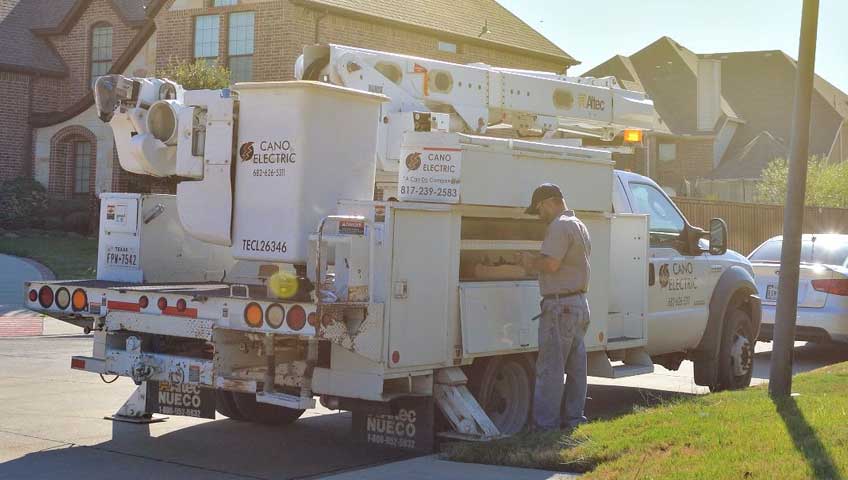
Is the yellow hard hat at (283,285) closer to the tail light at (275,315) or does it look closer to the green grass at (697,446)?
the tail light at (275,315)

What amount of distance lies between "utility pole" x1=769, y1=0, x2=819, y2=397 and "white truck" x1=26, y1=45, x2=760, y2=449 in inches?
45.8

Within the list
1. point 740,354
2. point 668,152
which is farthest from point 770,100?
point 740,354

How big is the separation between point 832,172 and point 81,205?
1118 inches

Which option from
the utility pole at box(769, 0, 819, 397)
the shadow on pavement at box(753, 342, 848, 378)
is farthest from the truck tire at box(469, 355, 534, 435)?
the shadow on pavement at box(753, 342, 848, 378)

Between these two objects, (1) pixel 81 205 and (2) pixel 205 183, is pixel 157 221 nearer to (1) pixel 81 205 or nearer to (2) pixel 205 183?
(2) pixel 205 183

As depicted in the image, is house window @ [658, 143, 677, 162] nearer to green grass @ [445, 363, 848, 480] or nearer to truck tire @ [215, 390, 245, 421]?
green grass @ [445, 363, 848, 480]

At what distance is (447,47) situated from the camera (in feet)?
111

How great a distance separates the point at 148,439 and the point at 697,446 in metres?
4.31

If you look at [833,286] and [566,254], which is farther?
[833,286]

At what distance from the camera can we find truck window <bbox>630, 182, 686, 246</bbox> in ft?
37.6

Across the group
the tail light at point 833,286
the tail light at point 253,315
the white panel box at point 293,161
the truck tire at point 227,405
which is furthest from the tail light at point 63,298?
the tail light at point 833,286

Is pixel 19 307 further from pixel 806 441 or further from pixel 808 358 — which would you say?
pixel 806 441

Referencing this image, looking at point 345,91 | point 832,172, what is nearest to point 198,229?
point 345,91

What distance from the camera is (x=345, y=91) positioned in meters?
8.57
